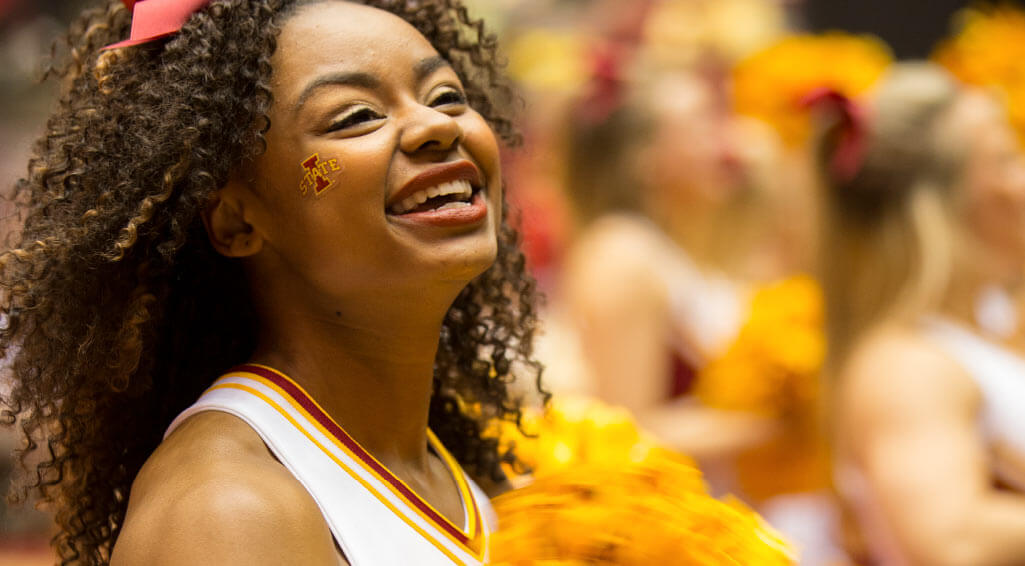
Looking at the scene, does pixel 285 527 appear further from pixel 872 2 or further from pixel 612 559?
pixel 872 2

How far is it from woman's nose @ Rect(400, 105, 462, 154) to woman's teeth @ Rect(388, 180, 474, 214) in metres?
0.05

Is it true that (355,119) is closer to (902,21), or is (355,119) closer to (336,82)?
(336,82)

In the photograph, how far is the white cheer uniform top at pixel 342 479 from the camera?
1500mm

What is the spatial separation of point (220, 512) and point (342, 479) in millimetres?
260

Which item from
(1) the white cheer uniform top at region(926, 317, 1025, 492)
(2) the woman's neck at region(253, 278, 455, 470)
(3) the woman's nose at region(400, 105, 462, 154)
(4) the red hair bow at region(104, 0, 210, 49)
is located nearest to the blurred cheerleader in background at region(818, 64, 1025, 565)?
(1) the white cheer uniform top at region(926, 317, 1025, 492)

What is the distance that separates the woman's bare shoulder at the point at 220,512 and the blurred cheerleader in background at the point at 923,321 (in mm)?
1933

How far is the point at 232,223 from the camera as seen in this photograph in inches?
64.2

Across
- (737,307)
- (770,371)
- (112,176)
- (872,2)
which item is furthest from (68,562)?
(872,2)

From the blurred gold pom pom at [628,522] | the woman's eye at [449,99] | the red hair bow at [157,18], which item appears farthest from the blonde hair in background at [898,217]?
the red hair bow at [157,18]

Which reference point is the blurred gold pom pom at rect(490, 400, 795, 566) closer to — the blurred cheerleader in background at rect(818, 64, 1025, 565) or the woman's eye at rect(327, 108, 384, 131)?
the woman's eye at rect(327, 108, 384, 131)

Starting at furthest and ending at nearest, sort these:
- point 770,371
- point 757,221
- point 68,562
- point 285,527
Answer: point 757,221
point 770,371
point 68,562
point 285,527

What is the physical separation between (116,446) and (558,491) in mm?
630

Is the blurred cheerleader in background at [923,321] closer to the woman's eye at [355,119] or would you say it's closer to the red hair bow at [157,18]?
the woman's eye at [355,119]

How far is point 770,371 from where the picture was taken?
3.99 m
